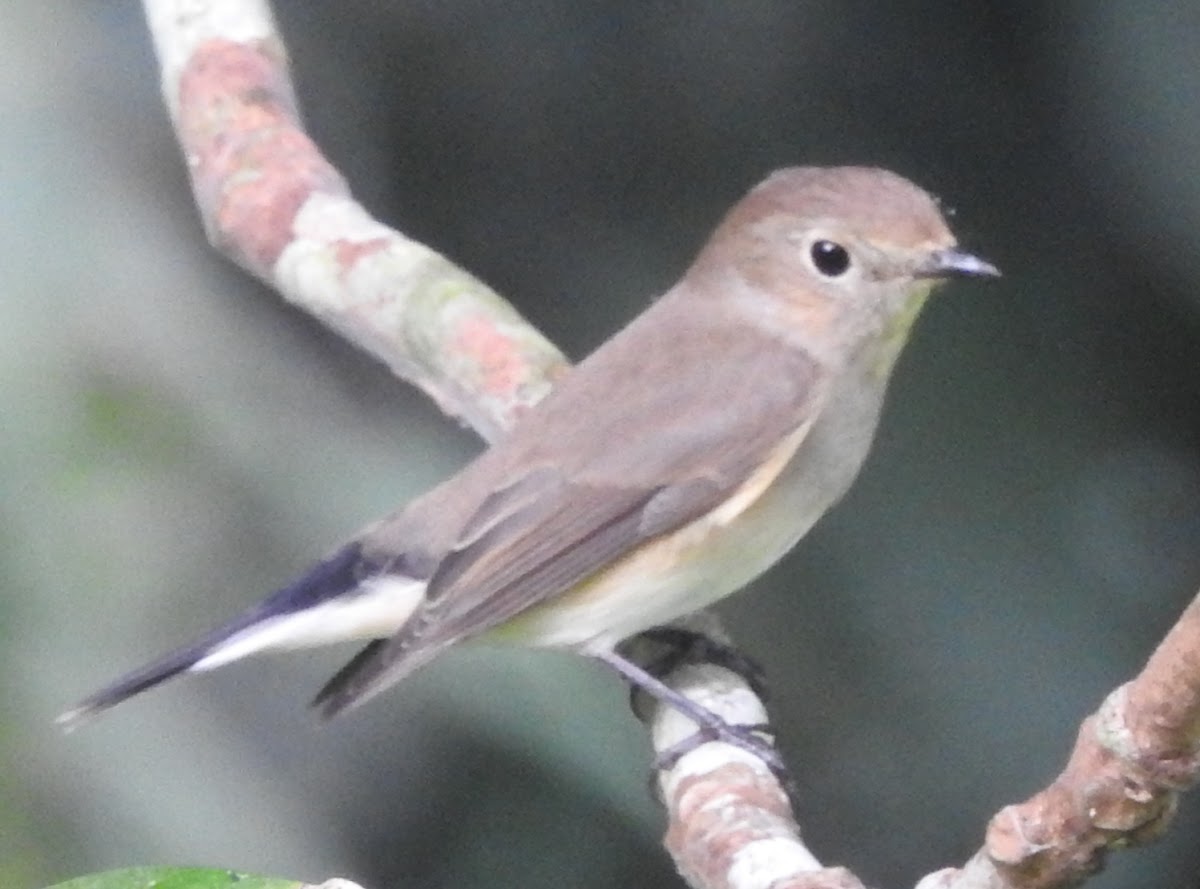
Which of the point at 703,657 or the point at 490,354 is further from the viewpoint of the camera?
the point at 490,354

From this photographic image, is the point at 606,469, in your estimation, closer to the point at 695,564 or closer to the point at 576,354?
the point at 695,564

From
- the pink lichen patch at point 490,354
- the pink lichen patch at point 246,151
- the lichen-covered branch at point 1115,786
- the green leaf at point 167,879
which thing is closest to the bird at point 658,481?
the pink lichen patch at point 490,354

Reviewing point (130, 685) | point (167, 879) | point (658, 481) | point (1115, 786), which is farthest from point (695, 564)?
point (1115, 786)

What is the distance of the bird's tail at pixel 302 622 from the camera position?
2.11 metres

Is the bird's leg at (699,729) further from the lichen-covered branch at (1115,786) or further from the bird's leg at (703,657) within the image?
the lichen-covered branch at (1115,786)

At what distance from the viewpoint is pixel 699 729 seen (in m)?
2.08

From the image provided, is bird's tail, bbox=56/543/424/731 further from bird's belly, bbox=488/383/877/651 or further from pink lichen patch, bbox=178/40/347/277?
pink lichen patch, bbox=178/40/347/277

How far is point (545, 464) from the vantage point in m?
2.30

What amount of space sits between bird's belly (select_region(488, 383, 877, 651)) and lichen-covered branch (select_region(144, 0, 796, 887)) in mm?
108

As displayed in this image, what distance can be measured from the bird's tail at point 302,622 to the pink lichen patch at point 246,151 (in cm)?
55

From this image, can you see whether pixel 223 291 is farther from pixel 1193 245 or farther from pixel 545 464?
pixel 1193 245

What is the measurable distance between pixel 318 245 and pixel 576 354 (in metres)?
0.58

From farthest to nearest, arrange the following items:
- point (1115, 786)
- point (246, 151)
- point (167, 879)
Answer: point (246, 151)
point (167, 879)
point (1115, 786)

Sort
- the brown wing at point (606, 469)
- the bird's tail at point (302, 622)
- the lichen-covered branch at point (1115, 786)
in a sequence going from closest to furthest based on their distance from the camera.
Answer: the lichen-covered branch at point (1115, 786) < the bird's tail at point (302, 622) < the brown wing at point (606, 469)
